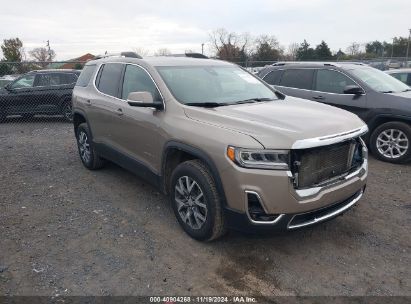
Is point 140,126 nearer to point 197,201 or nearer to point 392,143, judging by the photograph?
point 197,201

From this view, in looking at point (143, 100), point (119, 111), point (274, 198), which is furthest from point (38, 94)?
point (274, 198)

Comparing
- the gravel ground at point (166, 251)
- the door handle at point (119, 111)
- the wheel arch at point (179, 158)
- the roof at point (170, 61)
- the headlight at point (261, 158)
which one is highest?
the roof at point (170, 61)

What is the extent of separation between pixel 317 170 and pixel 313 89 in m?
4.52

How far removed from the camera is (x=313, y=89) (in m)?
7.43

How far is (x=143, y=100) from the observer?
3918 mm

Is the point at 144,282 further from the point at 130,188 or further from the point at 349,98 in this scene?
the point at 349,98

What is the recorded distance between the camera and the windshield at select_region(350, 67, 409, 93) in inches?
267

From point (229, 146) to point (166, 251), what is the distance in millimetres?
1259

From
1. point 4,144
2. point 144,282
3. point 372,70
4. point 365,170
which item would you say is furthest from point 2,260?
point 372,70

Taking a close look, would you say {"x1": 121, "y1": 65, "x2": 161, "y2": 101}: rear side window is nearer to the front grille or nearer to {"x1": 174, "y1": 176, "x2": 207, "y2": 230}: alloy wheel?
{"x1": 174, "y1": 176, "x2": 207, "y2": 230}: alloy wheel

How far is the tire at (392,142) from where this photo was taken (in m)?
6.30

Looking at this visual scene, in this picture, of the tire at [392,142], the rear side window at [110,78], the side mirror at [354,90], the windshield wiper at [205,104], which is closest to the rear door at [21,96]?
the rear side window at [110,78]

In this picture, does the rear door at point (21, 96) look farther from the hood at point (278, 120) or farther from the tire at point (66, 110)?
the hood at point (278, 120)

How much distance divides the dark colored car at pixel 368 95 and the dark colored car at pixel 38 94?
6.54 meters
